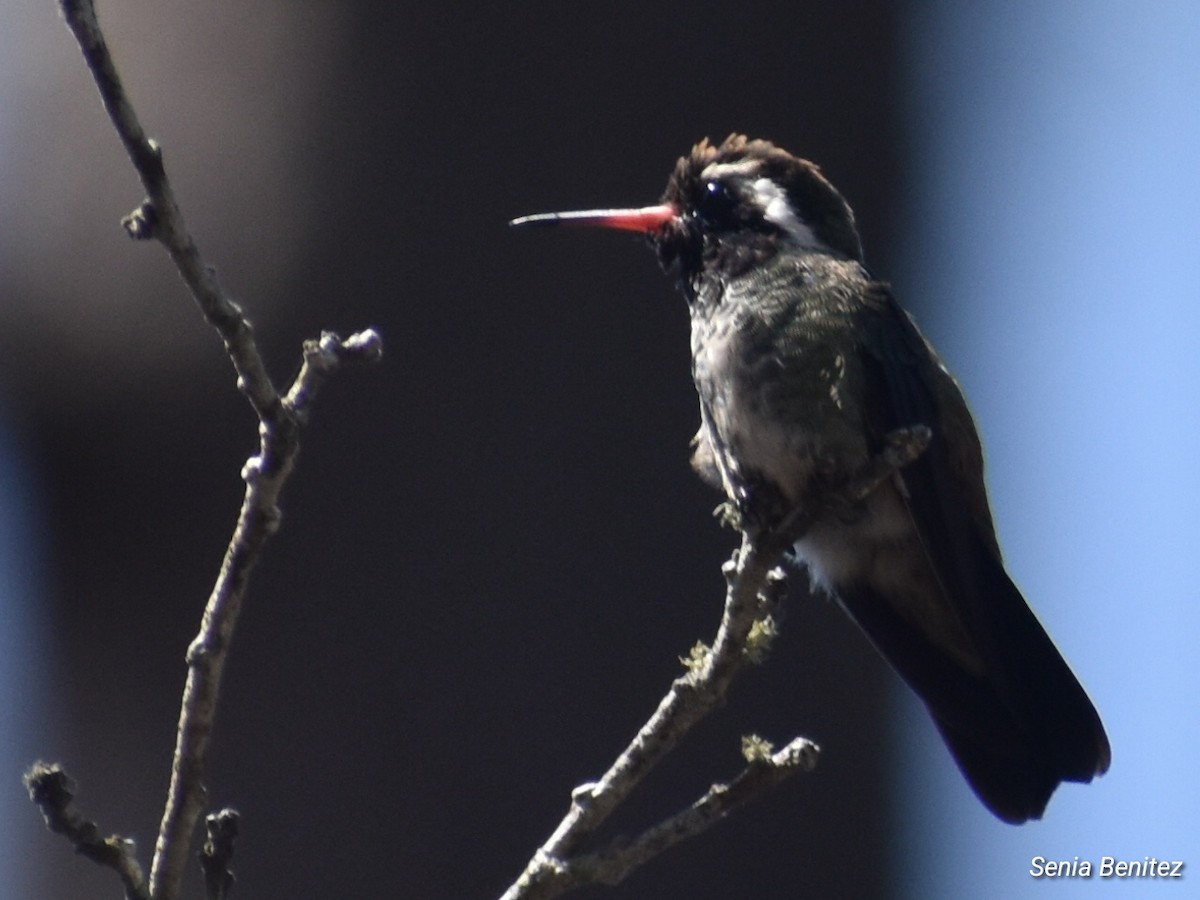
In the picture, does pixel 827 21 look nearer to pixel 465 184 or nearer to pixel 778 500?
pixel 465 184

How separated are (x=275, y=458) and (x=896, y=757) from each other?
2.87 metres

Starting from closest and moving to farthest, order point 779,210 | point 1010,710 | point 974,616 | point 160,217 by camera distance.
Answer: point 160,217 < point 974,616 < point 1010,710 < point 779,210

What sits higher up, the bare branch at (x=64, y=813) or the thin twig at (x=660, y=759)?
the bare branch at (x=64, y=813)

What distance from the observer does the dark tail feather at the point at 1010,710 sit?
3.17m

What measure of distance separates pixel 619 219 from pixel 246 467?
222 cm

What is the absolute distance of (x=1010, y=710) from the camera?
3.27 m

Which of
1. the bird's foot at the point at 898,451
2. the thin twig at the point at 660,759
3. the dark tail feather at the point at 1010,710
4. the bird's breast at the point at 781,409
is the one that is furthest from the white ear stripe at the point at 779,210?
the thin twig at the point at 660,759

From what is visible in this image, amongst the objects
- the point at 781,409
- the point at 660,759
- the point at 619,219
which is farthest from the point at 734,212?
the point at 660,759

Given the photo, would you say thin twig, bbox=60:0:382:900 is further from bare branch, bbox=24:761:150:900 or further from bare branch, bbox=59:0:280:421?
bare branch, bbox=24:761:150:900

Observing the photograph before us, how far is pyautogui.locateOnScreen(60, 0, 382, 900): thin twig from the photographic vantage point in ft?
5.18

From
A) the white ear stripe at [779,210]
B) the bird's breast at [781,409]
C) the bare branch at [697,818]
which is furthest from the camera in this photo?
the white ear stripe at [779,210]

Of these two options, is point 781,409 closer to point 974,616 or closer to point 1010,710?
point 974,616

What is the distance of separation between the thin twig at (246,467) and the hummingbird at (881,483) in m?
1.38

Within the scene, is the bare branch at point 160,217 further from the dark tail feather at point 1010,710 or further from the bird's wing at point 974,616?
the dark tail feather at point 1010,710
